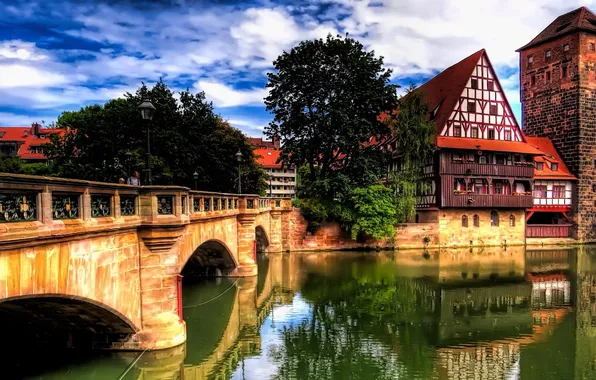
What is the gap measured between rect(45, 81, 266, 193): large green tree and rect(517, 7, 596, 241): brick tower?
29.8 metres

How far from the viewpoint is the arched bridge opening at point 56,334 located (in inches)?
365

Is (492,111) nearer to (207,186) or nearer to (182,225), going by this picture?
(207,186)

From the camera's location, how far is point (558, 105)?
141 ft

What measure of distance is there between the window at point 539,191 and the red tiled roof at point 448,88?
39.5 ft

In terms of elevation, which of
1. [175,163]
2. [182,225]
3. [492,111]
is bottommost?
[182,225]

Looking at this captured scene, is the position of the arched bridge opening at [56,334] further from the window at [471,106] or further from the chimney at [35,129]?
the chimney at [35,129]

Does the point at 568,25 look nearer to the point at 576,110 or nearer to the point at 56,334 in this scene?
the point at 576,110

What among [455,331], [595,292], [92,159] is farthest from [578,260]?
[92,159]

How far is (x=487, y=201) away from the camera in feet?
122

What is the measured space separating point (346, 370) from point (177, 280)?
15.1ft

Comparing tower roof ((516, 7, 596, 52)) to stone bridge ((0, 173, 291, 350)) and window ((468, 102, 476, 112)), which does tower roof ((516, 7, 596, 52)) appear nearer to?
window ((468, 102, 476, 112))

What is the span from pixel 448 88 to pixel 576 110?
502 inches

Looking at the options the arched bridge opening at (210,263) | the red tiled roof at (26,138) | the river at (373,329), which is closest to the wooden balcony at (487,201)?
the river at (373,329)

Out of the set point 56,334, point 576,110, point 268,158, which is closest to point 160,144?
point 56,334
